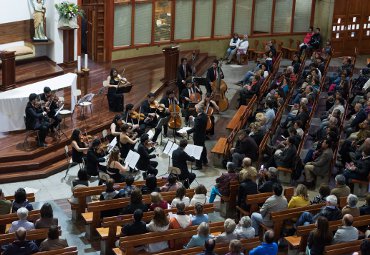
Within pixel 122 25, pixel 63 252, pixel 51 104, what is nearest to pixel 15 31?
pixel 51 104

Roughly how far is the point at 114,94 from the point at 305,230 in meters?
7.61

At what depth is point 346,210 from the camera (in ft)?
34.6

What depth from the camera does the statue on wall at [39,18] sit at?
58.5 ft

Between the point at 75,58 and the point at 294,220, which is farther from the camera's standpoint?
the point at 75,58

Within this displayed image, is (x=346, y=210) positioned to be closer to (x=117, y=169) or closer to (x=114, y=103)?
(x=117, y=169)

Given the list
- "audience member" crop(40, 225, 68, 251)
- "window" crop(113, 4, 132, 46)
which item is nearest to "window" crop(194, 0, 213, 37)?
"window" crop(113, 4, 132, 46)

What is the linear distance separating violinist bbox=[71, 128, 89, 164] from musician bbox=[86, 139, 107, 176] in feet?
1.16

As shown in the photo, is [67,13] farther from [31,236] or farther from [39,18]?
[31,236]

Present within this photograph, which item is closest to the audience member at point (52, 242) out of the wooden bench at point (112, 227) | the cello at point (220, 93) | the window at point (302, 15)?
the wooden bench at point (112, 227)

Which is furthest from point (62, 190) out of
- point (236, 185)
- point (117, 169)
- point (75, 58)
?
point (75, 58)

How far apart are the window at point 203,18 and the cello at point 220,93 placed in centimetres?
533

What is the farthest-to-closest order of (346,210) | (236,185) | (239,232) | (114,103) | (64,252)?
(114,103) < (236,185) < (346,210) < (239,232) < (64,252)

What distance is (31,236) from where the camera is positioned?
9477 millimetres

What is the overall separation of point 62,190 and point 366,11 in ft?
49.7
